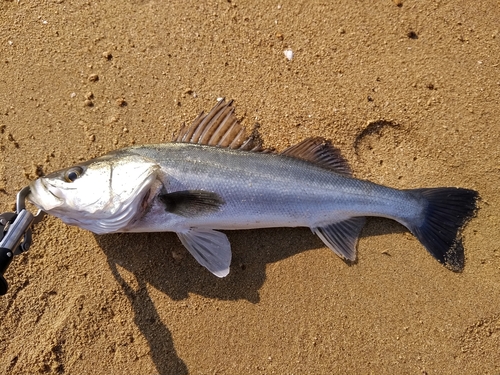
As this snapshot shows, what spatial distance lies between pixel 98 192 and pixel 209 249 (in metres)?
0.92

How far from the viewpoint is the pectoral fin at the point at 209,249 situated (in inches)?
117

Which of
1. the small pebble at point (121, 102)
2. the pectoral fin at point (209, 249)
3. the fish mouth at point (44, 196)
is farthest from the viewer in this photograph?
the small pebble at point (121, 102)

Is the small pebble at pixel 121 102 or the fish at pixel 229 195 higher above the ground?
the small pebble at pixel 121 102

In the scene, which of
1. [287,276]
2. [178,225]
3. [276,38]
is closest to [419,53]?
[276,38]

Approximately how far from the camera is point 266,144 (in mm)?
3301

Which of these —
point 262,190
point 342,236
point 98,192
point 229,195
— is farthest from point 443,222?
point 98,192

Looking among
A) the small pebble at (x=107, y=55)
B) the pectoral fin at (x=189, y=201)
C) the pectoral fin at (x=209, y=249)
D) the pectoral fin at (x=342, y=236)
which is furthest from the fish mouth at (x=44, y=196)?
the pectoral fin at (x=342, y=236)

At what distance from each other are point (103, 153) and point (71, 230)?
0.68m

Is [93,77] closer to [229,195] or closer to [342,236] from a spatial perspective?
[229,195]

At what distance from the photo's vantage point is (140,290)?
3107mm

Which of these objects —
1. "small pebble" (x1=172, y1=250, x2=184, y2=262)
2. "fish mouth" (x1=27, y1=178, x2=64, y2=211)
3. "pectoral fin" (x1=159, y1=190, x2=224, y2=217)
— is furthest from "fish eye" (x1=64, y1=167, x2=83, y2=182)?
"small pebble" (x1=172, y1=250, x2=184, y2=262)

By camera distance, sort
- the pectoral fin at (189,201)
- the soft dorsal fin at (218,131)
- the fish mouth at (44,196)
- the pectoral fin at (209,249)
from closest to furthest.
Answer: the fish mouth at (44,196), the pectoral fin at (189,201), the pectoral fin at (209,249), the soft dorsal fin at (218,131)

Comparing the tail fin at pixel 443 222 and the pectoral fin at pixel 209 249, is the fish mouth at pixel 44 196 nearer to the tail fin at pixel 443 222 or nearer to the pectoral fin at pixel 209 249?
the pectoral fin at pixel 209 249

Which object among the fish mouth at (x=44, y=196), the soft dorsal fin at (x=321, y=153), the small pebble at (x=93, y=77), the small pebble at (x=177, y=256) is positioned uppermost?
the small pebble at (x=93, y=77)
